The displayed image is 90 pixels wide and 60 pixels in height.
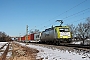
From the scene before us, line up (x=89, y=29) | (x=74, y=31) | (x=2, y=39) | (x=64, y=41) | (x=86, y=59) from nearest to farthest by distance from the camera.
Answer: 1. (x=86, y=59)
2. (x=64, y=41)
3. (x=89, y=29)
4. (x=74, y=31)
5. (x=2, y=39)

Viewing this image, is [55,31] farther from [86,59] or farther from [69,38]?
[86,59]

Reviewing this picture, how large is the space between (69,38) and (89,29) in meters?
39.7

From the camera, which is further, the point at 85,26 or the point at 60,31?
the point at 85,26

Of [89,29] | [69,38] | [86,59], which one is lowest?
[86,59]

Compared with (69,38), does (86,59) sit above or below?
below

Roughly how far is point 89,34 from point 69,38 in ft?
131

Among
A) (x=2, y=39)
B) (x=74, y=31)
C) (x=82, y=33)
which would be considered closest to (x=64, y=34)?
(x=82, y=33)

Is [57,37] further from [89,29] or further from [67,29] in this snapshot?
[89,29]

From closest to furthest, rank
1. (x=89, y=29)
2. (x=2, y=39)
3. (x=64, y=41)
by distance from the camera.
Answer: (x=64, y=41)
(x=89, y=29)
(x=2, y=39)

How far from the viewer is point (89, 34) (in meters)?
70.9

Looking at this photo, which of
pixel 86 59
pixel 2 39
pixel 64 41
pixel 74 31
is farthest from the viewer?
pixel 2 39

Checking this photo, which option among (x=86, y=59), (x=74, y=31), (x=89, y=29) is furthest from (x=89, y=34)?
(x=86, y=59)

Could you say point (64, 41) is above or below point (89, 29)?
below

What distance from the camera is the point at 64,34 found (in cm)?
3356
